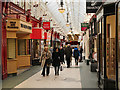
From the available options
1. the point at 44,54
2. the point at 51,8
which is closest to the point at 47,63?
the point at 44,54

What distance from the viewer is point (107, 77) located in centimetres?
744

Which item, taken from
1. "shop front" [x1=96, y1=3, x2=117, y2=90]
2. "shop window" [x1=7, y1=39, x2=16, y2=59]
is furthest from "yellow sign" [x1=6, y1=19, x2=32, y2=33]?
"shop front" [x1=96, y1=3, x2=117, y2=90]

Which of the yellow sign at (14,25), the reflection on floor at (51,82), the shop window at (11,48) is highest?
the yellow sign at (14,25)

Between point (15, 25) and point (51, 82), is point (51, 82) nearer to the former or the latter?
point (51, 82)

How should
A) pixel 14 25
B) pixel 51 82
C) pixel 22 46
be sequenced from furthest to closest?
pixel 22 46 → pixel 14 25 → pixel 51 82

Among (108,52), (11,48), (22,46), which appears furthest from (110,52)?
(22,46)

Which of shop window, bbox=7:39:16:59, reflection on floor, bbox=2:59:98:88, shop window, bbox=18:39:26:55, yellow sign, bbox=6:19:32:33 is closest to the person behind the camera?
reflection on floor, bbox=2:59:98:88

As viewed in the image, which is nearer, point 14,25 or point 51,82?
point 51,82

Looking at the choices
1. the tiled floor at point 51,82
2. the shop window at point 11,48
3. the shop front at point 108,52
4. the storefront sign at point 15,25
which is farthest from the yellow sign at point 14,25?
the shop front at point 108,52

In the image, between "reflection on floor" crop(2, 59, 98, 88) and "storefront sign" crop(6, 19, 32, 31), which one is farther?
"storefront sign" crop(6, 19, 32, 31)

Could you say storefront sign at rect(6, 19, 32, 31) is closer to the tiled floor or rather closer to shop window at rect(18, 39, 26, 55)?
the tiled floor

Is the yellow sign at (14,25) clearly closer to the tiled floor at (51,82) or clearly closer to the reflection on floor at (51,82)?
the reflection on floor at (51,82)

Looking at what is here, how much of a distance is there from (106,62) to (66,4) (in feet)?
77.8

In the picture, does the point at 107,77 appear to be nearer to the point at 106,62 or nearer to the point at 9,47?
the point at 106,62
